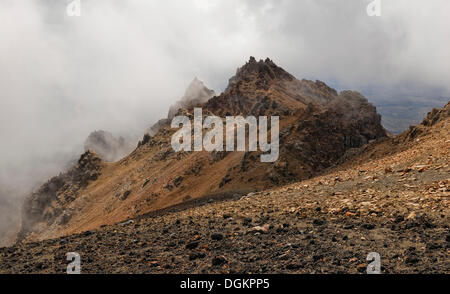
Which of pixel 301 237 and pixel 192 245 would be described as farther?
pixel 192 245

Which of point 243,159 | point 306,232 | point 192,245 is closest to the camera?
point 306,232

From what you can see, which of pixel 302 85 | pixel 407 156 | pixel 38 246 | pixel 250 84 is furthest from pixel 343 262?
pixel 302 85

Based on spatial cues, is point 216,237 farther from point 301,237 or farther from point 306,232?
point 306,232

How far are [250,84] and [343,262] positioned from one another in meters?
84.3

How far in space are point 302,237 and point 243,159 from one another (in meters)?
31.4

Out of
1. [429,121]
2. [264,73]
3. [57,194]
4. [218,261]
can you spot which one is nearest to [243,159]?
[429,121]

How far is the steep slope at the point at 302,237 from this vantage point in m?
9.66

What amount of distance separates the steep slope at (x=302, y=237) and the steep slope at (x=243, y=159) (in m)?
14.0

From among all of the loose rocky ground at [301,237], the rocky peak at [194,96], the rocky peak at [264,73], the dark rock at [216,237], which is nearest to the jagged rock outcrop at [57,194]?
the rocky peak at [194,96]

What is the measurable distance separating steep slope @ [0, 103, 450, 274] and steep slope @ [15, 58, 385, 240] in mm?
14043

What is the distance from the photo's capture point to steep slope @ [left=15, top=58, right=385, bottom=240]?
1576 inches

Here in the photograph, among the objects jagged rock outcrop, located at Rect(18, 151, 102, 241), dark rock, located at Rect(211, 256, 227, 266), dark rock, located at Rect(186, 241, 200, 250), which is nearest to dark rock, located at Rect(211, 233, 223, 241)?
dark rock, located at Rect(186, 241, 200, 250)

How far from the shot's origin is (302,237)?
37.8 ft
